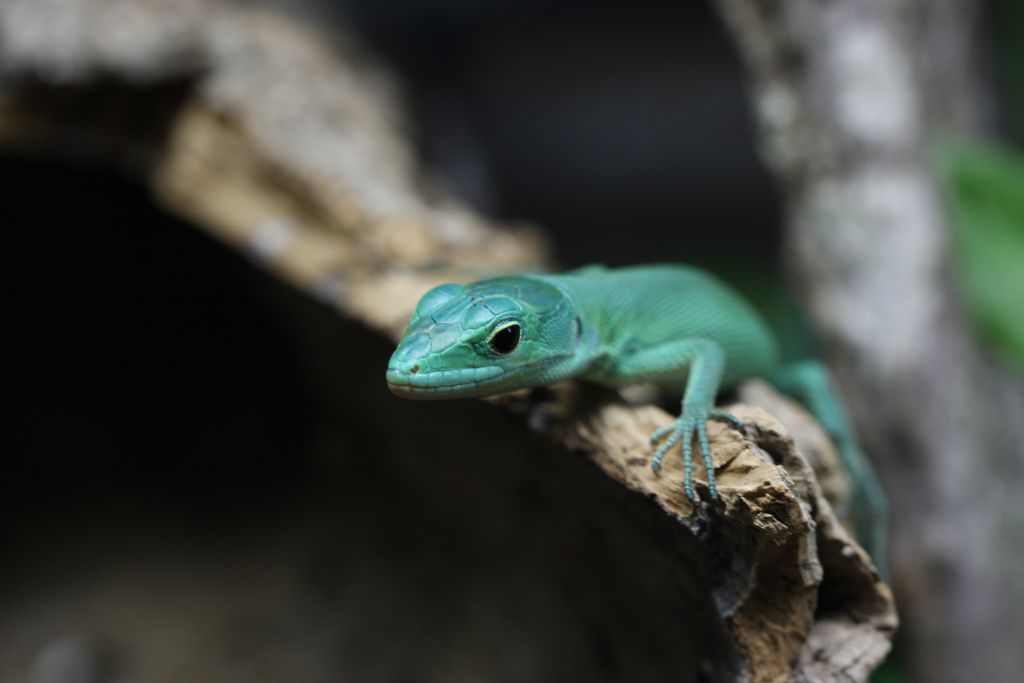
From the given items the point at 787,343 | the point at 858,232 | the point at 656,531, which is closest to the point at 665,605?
the point at 656,531

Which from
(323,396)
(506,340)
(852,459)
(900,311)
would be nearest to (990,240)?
(900,311)

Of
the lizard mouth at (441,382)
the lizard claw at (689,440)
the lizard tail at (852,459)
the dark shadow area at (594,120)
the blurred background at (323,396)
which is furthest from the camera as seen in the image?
the dark shadow area at (594,120)

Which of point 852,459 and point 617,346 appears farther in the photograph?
point 852,459

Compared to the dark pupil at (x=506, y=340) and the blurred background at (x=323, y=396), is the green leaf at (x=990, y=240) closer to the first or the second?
the blurred background at (x=323, y=396)

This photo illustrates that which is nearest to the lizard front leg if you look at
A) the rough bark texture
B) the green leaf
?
the rough bark texture

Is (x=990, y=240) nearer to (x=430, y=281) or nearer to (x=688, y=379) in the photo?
(x=688, y=379)

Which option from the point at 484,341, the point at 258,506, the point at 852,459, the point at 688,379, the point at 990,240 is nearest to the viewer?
the point at 484,341

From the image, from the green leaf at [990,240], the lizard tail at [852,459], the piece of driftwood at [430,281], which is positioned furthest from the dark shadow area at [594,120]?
the lizard tail at [852,459]
